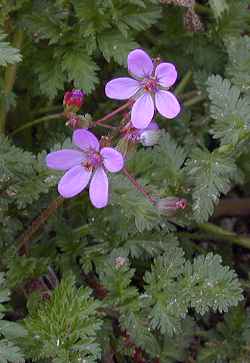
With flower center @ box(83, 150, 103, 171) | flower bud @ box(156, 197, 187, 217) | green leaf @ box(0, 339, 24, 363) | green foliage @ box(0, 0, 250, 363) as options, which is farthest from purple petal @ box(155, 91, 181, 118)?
green leaf @ box(0, 339, 24, 363)

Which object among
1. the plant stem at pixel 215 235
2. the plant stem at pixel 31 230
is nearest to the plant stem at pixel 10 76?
the plant stem at pixel 31 230

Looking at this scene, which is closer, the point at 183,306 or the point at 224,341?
the point at 183,306

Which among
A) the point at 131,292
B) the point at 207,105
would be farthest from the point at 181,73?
the point at 131,292

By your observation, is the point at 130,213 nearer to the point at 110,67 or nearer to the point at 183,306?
the point at 183,306

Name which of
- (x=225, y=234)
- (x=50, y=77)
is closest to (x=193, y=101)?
(x=225, y=234)

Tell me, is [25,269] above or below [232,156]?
below

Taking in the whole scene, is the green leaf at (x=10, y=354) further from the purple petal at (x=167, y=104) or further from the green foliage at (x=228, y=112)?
the green foliage at (x=228, y=112)
